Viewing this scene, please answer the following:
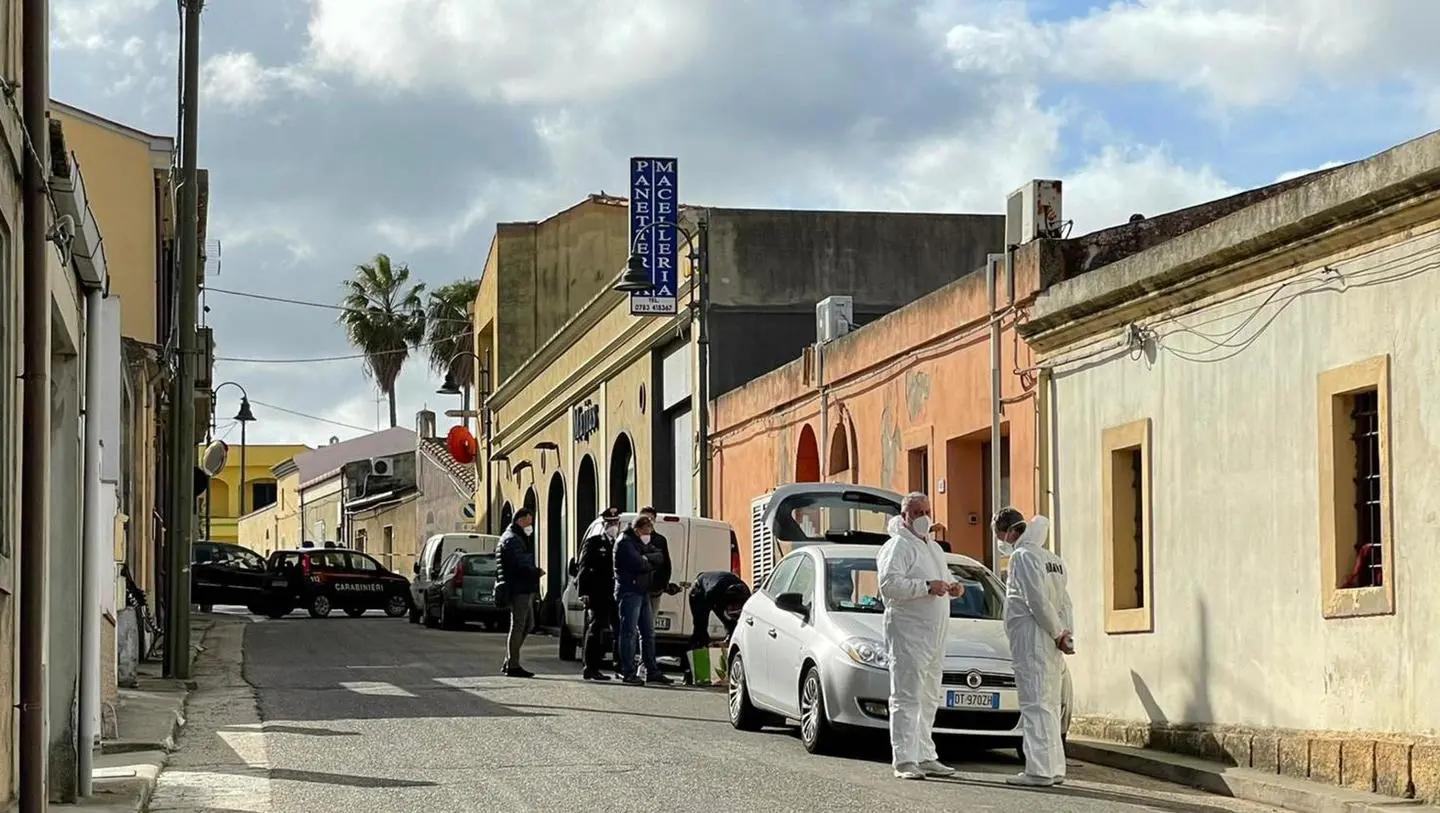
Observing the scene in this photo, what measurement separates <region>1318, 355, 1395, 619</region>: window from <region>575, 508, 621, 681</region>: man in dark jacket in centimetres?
988

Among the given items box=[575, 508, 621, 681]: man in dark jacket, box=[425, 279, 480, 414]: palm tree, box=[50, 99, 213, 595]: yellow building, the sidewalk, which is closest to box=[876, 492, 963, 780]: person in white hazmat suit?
the sidewalk

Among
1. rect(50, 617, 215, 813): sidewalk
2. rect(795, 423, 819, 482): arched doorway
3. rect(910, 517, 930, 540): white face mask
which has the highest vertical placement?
rect(795, 423, 819, 482): arched doorway

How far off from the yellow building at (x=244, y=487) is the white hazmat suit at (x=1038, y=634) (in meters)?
91.4

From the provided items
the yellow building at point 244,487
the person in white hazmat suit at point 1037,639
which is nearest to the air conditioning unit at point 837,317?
the person in white hazmat suit at point 1037,639

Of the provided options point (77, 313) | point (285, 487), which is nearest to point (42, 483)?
point (77, 313)

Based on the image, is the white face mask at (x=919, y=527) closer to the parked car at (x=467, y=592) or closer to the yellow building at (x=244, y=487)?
the parked car at (x=467, y=592)

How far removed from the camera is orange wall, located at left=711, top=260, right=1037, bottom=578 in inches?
797

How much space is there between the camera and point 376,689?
20.5 metres

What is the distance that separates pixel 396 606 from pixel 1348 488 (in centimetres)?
3346

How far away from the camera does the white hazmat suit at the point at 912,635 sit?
532 inches

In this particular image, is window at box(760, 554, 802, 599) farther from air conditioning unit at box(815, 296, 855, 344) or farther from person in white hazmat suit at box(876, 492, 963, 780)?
air conditioning unit at box(815, 296, 855, 344)

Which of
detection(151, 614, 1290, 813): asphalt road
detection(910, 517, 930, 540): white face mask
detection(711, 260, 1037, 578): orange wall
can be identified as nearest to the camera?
detection(151, 614, 1290, 813): asphalt road

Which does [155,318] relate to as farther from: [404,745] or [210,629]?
[404,745]

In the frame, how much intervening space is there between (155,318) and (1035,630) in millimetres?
21334
